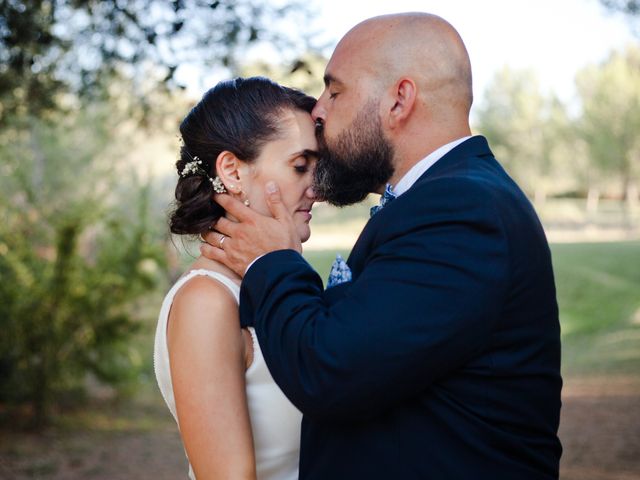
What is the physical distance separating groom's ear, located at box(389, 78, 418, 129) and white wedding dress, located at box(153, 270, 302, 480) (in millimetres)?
787

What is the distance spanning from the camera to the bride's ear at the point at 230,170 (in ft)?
9.50

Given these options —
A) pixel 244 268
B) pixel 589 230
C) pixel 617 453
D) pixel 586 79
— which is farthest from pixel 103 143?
pixel 586 79

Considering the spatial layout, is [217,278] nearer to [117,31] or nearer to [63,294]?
[117,31]

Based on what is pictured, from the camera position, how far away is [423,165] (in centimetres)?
247

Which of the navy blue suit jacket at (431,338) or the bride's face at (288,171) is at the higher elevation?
the bride's face at (288,171)

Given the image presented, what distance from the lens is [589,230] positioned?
50.0 meters

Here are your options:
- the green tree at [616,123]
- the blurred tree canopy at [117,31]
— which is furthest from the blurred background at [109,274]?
the green tree at [616,123]

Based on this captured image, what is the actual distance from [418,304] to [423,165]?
0.67 m

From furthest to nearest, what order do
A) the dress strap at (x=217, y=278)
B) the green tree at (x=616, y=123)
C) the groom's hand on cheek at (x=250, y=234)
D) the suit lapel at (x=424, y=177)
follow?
1. the green tree at (x=616, y=123)
2. the dress strap at (x=217, y=278)
3. the groom's hand on cheek at (x=250, y=234)
4. the suit lapel at (x=424, y=177)

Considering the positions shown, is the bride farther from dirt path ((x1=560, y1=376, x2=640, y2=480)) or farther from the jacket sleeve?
dirt path ((x1=560, y1=376, x2=640, y2=480))

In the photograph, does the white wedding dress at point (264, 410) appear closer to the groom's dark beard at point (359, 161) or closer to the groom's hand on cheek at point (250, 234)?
the groom's hand on cheek at point (250, 234)

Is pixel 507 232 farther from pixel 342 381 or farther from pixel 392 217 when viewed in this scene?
pixel 342 381

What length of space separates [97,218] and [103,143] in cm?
1380

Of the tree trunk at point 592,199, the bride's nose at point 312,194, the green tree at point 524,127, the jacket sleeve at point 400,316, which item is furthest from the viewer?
the green tree at point 524,127
